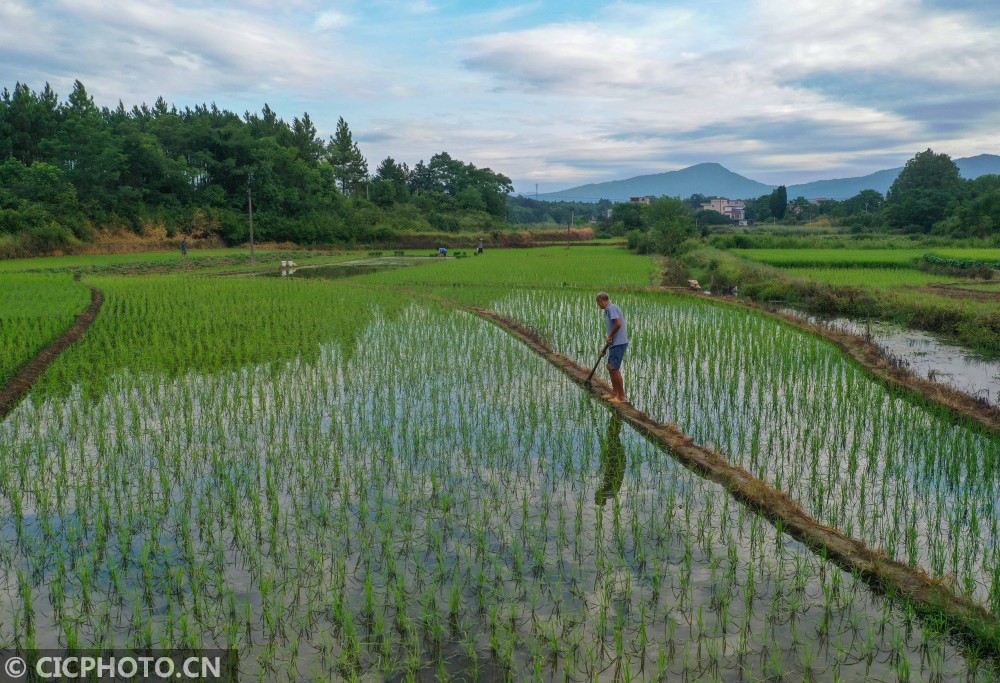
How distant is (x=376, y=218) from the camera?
46969 mm

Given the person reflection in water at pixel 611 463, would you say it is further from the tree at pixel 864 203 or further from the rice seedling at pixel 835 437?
the tree at pixel 864 203

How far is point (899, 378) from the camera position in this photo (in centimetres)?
806

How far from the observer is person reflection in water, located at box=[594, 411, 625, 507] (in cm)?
488

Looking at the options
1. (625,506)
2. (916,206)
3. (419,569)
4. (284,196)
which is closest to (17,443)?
(419,569)

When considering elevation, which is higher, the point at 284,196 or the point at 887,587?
the point at 284,196

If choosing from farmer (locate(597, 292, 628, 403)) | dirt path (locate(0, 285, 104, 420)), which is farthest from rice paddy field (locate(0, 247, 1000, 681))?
farmer (locate(597, 292, 628, 403))

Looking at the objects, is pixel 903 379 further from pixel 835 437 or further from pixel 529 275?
pixel 529 275

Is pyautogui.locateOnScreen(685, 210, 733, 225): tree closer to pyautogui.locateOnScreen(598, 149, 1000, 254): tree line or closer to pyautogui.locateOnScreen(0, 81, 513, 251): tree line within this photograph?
pyautogui.locateOnScreen(598, 149, 1000, 254): tree line

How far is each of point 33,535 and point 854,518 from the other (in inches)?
200

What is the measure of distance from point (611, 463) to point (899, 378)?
4652 mm

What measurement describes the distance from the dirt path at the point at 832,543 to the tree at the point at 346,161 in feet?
186

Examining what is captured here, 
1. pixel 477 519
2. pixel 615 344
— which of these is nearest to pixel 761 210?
pixel 615 344

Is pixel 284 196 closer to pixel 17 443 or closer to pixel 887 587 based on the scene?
pixel 17 443

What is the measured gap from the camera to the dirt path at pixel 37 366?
698 cm
